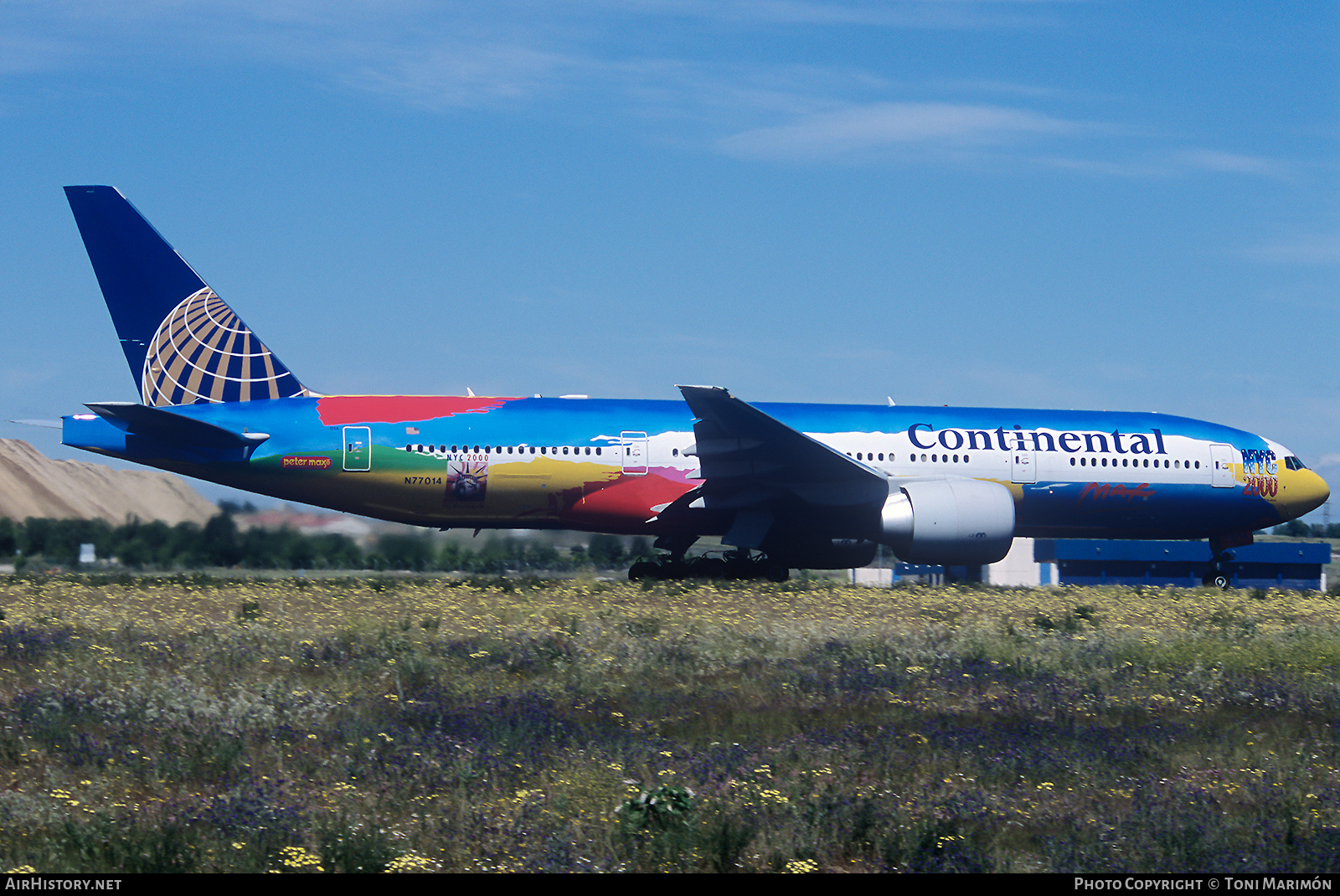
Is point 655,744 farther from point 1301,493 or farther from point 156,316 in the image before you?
point 1301,493

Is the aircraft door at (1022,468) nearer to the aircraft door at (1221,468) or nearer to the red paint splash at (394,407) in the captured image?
the aircraft door at (1221,468)

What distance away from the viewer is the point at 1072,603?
20.8 metres

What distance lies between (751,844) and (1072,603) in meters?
16.0

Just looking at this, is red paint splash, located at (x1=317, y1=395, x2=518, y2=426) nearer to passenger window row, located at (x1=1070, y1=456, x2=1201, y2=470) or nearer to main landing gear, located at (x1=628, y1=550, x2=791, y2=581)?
main landing gear, located at (x1=628, y1=550, x2=791, y2=581)

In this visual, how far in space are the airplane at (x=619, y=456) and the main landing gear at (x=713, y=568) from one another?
4 cm

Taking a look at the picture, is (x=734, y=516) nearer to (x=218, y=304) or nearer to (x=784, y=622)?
(x=784, y=622)

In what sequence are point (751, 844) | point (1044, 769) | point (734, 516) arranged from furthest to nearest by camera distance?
point (734, 516) → point (1044, 769) → point (751, 844)

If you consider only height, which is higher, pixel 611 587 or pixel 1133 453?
pixel 1133 453

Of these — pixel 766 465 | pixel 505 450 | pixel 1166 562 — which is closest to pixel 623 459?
pixel 505 450

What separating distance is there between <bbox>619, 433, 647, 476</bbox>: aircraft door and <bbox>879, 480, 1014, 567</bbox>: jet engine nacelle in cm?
462

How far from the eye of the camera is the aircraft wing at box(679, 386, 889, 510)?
69.0 feet
